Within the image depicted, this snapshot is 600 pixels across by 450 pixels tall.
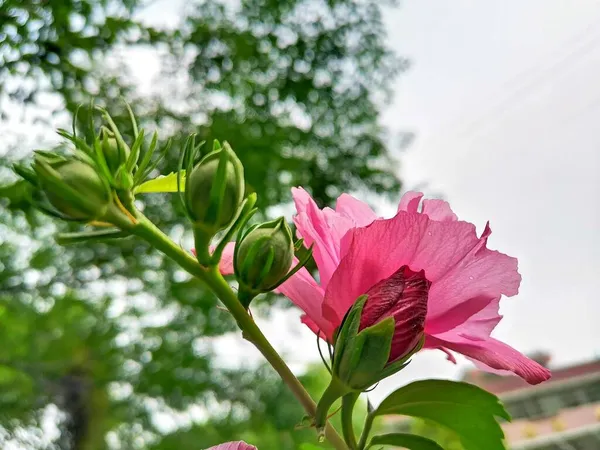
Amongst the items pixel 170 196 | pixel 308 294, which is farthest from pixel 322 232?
pixel 170 196

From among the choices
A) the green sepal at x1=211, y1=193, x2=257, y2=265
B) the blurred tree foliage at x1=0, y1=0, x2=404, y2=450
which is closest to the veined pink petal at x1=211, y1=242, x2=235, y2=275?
the green sepal at x1=211, y1=193, x2=257, y2=265

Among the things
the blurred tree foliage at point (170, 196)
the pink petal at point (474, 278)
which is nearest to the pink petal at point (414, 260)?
the pink petal at point (474, 278)

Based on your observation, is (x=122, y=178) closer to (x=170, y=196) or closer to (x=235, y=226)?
(x=235, y=226)

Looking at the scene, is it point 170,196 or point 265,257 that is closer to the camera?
point 265,257

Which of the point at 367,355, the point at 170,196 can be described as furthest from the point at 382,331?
the point at 170,196

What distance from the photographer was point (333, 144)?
4.41 ft

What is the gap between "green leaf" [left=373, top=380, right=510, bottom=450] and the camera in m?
0.16

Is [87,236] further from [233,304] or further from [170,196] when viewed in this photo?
[170,196]

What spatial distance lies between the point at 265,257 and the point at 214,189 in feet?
0.06

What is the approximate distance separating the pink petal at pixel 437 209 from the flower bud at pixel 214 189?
2.4 inches

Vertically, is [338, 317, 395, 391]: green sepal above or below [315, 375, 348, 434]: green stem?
above

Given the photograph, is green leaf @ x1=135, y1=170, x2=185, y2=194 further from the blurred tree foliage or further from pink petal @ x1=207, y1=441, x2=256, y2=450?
the blurred tree foliage

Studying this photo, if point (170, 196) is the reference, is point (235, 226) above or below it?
below

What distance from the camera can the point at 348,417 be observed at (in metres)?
0.16
